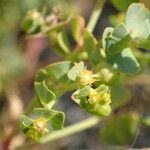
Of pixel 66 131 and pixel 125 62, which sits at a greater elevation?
pixel 125 62

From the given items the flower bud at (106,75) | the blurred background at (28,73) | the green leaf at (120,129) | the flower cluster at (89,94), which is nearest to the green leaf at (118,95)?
the green leaf at (120,129)

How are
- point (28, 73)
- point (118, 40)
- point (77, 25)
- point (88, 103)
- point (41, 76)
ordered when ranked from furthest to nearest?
point (28, 73) → point (77, 25) → point (41, 76) → point (118, 40) → point (88, 103)

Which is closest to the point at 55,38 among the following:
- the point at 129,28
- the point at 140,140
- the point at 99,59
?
the point at 99,59

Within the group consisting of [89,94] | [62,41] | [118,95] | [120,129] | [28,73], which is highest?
[89,94]

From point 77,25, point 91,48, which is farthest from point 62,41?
point 91,48

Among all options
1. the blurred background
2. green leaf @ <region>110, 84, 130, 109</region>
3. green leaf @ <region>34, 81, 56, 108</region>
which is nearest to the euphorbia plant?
green leaf @ <region>34, 81, 56, 108</region>

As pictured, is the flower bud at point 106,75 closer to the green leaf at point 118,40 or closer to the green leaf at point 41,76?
the green leaf at point 118,40

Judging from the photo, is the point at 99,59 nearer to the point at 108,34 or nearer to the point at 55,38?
the point at 108,34

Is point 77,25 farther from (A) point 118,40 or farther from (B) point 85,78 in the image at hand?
(B) point 85,78

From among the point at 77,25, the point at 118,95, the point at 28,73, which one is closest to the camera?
the point at 77,25
